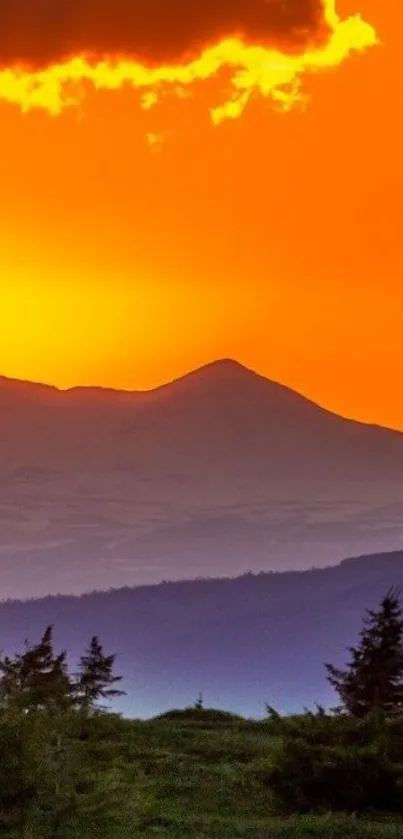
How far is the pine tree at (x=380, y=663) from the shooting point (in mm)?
35344

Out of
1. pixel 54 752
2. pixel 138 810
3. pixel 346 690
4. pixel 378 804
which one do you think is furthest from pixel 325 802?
pixel 346 690

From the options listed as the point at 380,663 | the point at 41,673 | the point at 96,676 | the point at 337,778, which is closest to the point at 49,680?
the point at 41,673

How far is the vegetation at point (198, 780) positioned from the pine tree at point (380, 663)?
9.77 meters

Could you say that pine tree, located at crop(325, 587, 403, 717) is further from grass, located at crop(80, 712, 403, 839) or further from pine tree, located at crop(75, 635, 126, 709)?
pine tree, located at crop(75, 635, 126, 709)

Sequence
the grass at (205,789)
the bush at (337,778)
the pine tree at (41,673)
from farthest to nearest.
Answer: the pine tree at (41,673) → the bush at (337,778) → the grass at (205,789)

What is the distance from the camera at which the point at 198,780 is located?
2220cm

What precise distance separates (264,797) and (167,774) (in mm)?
2690

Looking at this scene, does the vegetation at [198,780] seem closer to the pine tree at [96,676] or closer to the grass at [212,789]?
the grass at [212,789]

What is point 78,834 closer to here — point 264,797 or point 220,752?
point 264,797

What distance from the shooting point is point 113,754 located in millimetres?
22500

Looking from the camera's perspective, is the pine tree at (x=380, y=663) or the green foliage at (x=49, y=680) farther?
the pine tree at (x=380, y=663)

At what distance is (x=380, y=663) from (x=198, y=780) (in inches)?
619

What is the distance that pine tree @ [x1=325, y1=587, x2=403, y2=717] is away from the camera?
35.3 metres

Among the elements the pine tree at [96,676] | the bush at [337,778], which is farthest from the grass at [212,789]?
the pine tree at [96,676]
